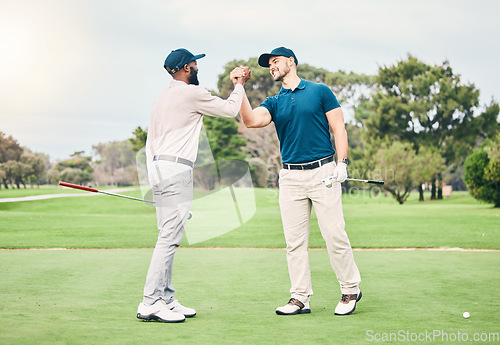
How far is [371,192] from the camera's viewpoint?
4709 centimetres

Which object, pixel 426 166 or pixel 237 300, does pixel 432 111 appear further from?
pixel 237 300

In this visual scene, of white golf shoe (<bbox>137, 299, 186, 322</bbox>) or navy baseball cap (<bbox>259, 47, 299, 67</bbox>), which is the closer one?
white golf shoe (<bbox>137, 299, 186, 322</bbox>)

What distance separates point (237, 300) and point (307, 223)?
967 mm

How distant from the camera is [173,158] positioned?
15.4 feet

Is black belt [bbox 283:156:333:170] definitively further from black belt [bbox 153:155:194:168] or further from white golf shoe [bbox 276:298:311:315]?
white golf shoe [bbox 276:298:311:315]

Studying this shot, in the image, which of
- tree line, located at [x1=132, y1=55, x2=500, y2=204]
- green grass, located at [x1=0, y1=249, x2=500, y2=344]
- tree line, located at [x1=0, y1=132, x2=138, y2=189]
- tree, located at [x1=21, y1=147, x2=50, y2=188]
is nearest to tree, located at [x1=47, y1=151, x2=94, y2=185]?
tree line, located at [x1=0, y1=132, x2=138, y2=189]

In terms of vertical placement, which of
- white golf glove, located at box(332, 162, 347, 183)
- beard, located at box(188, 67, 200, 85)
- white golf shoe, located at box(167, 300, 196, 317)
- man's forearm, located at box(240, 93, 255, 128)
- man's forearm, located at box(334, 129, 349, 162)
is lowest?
white golf shoe, located at box(167, 300, 196, 317)

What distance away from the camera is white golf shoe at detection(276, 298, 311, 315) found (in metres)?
4.79

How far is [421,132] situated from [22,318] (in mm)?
42758

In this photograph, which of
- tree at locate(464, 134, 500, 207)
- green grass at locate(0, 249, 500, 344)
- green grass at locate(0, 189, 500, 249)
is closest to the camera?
green grass at locate(0, 249, 500, 344)

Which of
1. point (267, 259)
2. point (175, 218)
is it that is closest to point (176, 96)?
point (175, 218)

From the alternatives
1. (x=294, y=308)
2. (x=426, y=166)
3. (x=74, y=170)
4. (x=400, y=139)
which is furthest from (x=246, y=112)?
(x=74, y=170)

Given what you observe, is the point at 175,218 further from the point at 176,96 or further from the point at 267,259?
the point at 267,259

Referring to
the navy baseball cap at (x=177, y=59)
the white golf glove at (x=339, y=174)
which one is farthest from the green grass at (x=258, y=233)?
the navy baseball cap at (x=177, y=59)
